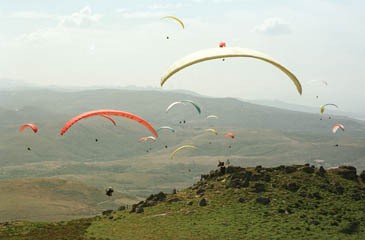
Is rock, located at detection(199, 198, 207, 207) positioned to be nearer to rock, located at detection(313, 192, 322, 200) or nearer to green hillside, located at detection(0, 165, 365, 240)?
green hillside, located at detection(0, 165, 365, 240)

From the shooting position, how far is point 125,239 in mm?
49250

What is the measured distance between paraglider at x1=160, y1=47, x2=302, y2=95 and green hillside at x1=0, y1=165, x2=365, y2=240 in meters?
31.8

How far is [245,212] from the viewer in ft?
183

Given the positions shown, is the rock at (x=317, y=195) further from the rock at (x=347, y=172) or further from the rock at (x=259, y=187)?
the rock at (x=347, y=172)

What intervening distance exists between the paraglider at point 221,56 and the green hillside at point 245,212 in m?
31.8

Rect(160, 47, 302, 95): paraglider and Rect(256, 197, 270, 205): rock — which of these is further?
Rect(256, 197, 270, 205): rock

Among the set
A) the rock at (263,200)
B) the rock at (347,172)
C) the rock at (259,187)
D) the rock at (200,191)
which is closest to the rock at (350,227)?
the rock at (263,200)

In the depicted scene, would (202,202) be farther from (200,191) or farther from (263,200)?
(263,200)

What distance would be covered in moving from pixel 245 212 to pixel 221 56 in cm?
3930

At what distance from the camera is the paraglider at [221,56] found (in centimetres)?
2030

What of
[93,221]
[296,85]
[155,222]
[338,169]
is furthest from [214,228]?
[296,85]

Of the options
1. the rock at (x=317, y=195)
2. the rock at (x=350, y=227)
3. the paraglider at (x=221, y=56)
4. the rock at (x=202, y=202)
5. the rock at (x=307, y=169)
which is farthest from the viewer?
the rock at (x=307, y=169)

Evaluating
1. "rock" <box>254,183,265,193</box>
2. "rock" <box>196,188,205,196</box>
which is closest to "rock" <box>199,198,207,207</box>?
"rock" <box>196,188,205,196</box>

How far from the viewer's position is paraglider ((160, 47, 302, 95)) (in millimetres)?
20297
